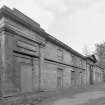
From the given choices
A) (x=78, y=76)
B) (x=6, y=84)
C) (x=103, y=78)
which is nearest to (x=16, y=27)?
(x=6, y=84)

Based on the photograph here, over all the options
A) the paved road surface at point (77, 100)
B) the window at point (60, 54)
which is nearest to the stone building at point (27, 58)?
the window at point (60, 54)

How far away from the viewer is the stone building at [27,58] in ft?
30.2

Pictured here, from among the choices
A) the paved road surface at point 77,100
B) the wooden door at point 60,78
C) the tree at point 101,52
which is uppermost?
the tree at point 101,52

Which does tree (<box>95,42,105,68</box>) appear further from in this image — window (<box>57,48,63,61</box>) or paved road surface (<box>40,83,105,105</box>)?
paved road surface (<box>40,83,105,105</box>)

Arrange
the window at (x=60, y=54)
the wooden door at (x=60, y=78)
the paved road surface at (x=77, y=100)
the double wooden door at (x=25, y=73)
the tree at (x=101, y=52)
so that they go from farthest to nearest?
the tree at (x=101, y=52) → the window at (x=60, y=54) → the wooden door at (x=60, y=78) → the double wooden door at (x=25, y=73) → the paved road surface at (x=77, y=100)

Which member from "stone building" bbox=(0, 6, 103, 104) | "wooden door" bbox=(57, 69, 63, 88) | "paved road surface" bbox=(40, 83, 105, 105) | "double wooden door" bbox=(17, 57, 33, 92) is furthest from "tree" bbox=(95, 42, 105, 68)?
"double wooden door" bbox=(17, 57, 33, 92)

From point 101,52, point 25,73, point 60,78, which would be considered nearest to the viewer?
point 25,73

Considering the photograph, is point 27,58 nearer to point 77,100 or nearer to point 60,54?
point 77,100

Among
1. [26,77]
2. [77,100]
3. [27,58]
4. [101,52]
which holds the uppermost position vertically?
[101,52]

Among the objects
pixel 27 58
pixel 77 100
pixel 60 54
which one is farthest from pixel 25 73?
pixel 60 54

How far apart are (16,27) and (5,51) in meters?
2.21

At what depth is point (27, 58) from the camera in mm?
11195

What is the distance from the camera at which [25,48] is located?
10.9m

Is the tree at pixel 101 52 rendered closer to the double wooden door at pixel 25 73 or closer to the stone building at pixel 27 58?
the stone building at pixel 27 58
